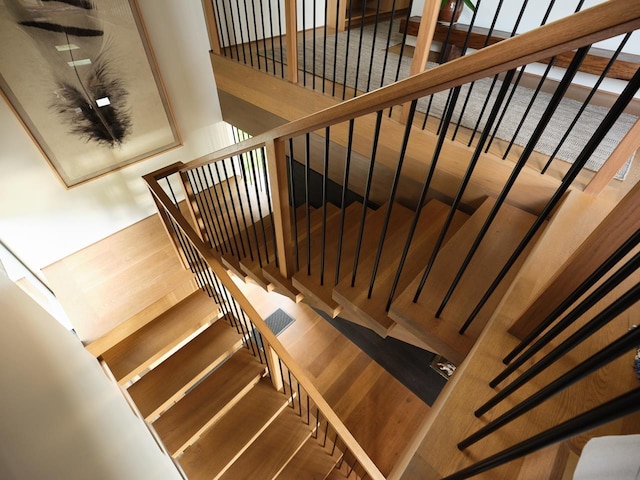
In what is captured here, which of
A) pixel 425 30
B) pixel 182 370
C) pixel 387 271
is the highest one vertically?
pixel 425 30

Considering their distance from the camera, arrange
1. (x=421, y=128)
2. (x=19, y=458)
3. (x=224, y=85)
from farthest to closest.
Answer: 1. (x=224, y=85)
2. (x=421, y=128)
3. (x=19, y=458)

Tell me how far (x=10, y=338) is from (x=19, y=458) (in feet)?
1.26

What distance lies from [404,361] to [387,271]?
232 centimetres

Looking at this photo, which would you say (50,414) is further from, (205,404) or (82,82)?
(82,82)

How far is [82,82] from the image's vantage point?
283 cm

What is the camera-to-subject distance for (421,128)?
2.10 metres

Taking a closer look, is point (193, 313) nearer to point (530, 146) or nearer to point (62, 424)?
point (62, 424)

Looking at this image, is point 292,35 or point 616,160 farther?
point 292,35

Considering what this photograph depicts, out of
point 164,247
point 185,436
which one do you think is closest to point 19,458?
point 185,436

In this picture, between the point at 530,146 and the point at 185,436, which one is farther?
the point at 185,436

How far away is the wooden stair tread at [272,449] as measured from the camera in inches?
92.4

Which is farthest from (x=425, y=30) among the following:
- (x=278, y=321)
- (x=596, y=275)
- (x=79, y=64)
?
(x=278, y=321)

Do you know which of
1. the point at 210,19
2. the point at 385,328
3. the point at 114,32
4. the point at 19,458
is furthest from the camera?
the point at 210,19

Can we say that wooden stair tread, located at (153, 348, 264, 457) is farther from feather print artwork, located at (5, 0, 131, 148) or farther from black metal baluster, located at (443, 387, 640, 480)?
feather print artwork, located at (5, 0, 131, 148)
